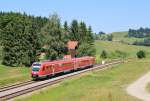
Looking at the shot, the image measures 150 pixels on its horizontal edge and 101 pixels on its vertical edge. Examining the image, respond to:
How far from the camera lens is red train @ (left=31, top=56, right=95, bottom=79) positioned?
188 feet

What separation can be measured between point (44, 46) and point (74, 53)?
22.4 meters

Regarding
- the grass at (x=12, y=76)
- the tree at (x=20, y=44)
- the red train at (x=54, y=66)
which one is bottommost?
the grass at (x=12, y=76)

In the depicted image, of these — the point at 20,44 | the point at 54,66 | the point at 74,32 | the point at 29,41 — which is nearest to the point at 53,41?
the point at 29,41

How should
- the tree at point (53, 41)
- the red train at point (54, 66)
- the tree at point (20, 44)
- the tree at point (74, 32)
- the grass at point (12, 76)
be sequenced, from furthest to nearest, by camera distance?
the tree at point (74, 32) < the tree at point (53, 41) < the tree at point (20, 44) < the red train at point (54, 66) < the grass at point (12, 76)

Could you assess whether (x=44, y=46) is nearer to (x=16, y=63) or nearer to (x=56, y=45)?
(x=56, y=45)

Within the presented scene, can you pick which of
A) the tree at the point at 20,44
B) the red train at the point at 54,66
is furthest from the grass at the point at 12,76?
the tree at the point at 20,44

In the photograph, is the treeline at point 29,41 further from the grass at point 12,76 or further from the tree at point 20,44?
the grass at point 12,76

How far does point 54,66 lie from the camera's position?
62250 mm

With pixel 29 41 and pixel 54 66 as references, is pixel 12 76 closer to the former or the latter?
pixel 54 66

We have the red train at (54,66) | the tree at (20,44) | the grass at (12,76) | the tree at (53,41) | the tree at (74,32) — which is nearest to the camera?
the grass at (12,76)

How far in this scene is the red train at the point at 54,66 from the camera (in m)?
57.2

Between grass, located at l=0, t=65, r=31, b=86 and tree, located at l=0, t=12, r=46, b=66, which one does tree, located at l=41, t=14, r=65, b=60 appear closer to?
tree, located at l=0, t=12, r=46, b=66

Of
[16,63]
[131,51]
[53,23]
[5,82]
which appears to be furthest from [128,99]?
[131,51]

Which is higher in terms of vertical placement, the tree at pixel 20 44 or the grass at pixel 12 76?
the tree at pixel 20 44
